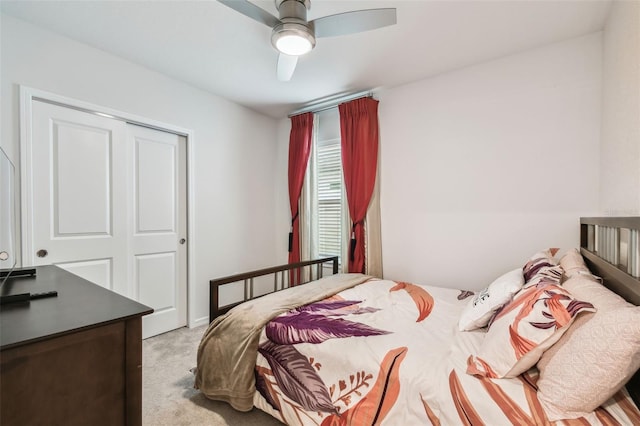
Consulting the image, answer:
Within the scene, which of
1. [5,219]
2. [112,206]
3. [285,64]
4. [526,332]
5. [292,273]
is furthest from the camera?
[292,273]

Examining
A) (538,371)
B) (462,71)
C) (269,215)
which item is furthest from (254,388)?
(462,71)

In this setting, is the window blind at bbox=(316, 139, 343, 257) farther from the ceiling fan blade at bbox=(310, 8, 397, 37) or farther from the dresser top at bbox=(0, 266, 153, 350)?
the dresser top at bbox=(0, 266, 153, 350)

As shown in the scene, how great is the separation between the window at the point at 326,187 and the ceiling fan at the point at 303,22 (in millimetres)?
1582

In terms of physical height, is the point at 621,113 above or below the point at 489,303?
above

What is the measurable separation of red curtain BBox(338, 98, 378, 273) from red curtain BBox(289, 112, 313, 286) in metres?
0.54

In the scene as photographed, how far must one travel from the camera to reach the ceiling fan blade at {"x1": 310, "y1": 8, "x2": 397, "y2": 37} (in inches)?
57.0

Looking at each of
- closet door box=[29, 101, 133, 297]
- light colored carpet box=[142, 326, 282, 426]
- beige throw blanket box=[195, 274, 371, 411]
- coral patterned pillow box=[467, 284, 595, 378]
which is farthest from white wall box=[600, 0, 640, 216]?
closet door box=[29, 101, 133, 297]

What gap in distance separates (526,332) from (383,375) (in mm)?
574

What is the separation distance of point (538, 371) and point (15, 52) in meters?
3.41

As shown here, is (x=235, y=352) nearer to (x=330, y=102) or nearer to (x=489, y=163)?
(x=489, y=163)

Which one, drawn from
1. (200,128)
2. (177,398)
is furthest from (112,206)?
(177,398)

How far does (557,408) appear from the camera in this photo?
2.84 feet

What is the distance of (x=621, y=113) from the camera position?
156 cm

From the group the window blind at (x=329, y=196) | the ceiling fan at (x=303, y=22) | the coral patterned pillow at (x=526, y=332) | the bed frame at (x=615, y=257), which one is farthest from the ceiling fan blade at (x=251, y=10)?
the coral patterned pillow at (x=526, y=332)
